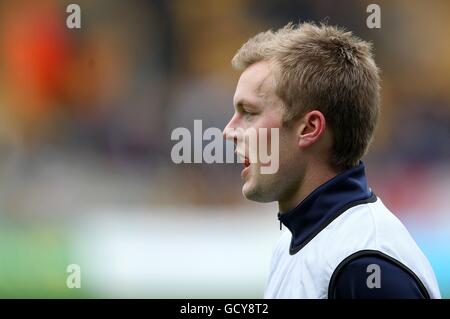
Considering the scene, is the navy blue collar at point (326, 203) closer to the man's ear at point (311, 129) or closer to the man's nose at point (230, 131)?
the man's ear at point (311, 129)

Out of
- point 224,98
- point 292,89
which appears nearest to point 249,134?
point 292,89

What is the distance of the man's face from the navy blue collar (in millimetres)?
52

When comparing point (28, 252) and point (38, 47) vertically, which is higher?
point (38, 47)

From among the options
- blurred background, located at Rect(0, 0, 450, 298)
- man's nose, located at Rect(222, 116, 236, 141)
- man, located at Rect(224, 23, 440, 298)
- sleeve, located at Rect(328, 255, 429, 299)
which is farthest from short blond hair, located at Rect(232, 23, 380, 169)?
blurred background, located at Rect(0, 0, 450, 298)

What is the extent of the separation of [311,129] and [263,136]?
0.32 ft

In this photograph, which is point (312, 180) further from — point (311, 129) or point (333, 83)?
point (333, 83)

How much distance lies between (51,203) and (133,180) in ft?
1.79

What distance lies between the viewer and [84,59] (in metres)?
4.30

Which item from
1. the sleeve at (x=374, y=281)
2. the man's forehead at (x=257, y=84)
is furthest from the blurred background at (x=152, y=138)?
the sleeve at (x=374, y=281)

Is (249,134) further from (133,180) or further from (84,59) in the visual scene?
(84,59)

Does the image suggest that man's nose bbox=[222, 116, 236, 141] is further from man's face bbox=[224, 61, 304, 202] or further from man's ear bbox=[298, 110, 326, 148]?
man's ear bbox=[298, 110, 326, 148]

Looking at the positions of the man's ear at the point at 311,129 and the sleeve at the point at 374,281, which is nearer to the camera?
the sleeve at the point at 374,281

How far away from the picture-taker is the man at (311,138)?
1209 millimetres

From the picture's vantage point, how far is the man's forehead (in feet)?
4.43
